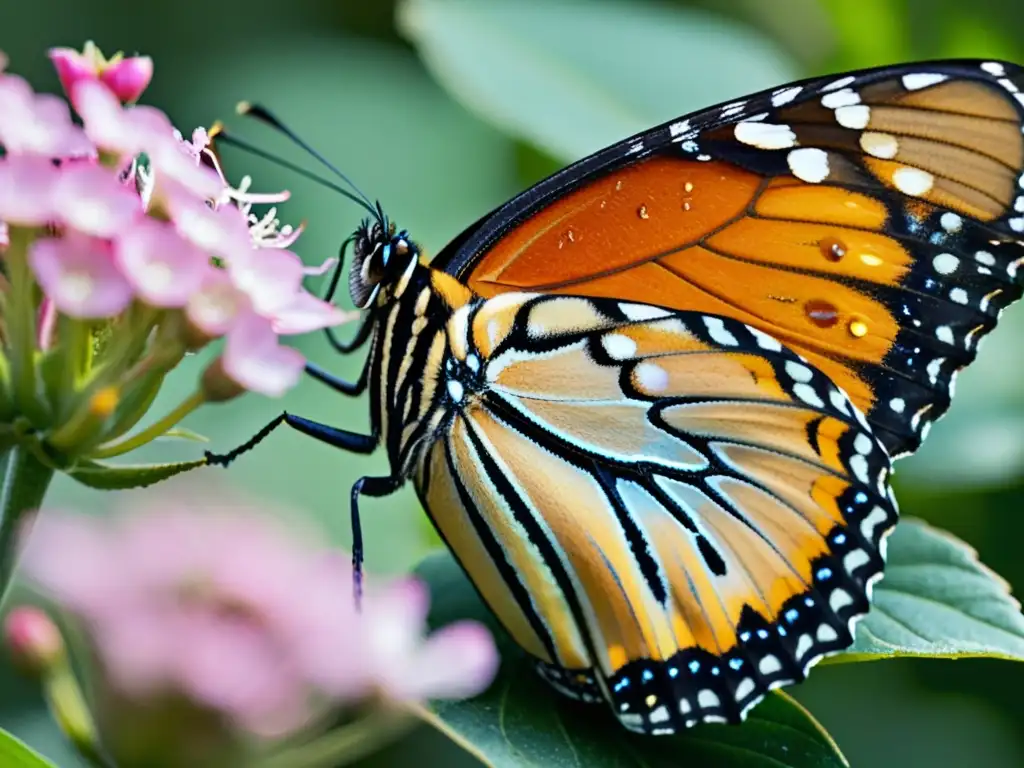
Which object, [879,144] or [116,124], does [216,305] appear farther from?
[879,144]

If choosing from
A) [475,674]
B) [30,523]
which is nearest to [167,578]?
Result: [30,523]

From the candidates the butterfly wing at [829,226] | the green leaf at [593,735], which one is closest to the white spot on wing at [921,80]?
the butterfly wing at [829,226]

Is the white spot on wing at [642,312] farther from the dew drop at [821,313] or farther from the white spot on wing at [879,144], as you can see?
the white spot on wing at [879,144]

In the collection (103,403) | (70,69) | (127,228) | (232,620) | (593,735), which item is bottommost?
(593,735)

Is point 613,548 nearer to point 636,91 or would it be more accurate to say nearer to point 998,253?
point 998,253

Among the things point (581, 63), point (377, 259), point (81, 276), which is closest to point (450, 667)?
point (81, 276)

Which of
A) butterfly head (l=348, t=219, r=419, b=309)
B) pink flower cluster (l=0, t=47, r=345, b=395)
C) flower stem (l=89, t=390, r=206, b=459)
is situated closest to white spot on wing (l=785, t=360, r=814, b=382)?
butterfly head (l=348, t=219, r=419, b=309)
